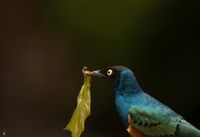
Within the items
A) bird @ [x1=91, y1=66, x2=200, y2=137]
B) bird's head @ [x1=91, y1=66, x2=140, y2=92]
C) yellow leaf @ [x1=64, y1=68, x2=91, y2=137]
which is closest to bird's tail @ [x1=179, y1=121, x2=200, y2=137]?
bird @ [x1=91, y1=66, x2=200, y2=137]

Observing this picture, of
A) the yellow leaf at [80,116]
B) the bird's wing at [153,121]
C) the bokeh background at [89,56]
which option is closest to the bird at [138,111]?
the bird's wing at [153,121]

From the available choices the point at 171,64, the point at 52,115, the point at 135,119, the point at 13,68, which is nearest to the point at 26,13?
the point at 13,68

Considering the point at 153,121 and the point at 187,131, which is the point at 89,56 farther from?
the point at 187,131

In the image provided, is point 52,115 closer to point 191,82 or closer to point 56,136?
point 56,136

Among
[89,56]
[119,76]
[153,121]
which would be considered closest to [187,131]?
[153,121]

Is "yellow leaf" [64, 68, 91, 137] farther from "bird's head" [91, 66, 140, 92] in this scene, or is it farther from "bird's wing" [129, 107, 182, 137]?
"bird's wing" [129, 107, 182, 137]

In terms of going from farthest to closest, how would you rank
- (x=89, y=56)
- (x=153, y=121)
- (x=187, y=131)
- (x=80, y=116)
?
(x=89, y=56) → (x=153, y=121) → (x=187, y=131) → (x=80, y=116)
